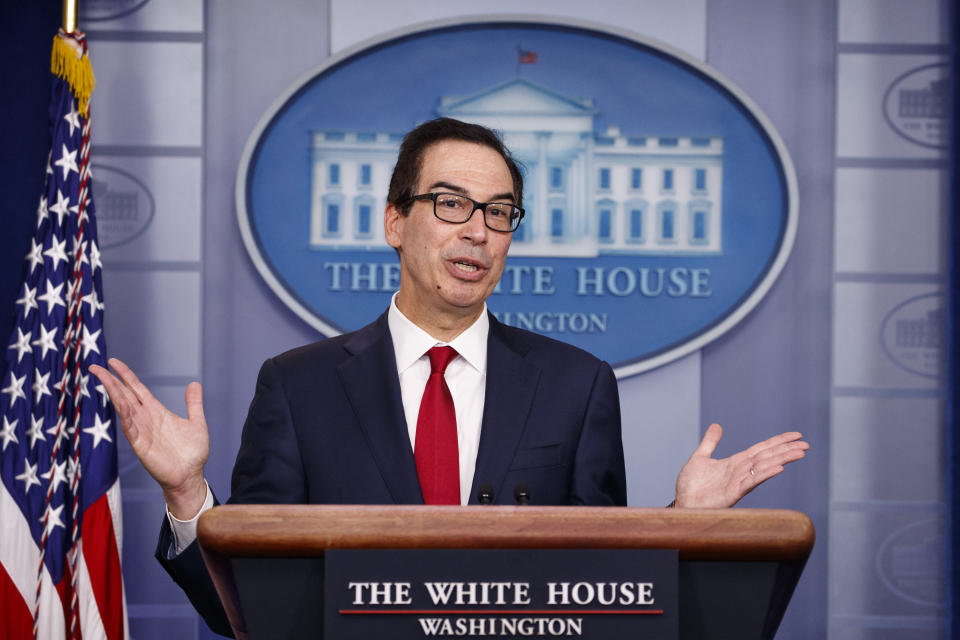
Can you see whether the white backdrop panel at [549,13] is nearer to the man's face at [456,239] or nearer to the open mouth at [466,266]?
the man's face at [456,239]

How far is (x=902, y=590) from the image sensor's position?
281 centimetres

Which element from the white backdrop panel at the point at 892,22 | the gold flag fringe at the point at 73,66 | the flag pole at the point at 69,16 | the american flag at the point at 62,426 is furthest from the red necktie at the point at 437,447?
the white backdrop panel at the point at 892,22

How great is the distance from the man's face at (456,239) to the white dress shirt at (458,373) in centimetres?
4

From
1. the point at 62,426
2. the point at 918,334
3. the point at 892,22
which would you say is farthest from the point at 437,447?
the point at 892,22

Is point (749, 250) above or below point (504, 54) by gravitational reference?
below

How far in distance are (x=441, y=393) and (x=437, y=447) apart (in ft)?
0.34

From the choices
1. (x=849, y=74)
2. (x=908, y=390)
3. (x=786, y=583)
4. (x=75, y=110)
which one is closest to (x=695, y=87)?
(x=849, y=74)

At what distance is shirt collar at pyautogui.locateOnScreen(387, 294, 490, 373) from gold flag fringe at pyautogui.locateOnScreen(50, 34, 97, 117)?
1529 millimetres

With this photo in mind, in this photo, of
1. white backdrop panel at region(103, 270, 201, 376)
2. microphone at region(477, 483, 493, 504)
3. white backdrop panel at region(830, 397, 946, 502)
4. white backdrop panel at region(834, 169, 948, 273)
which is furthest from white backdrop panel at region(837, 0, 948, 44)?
microphone at region(477, 483, 493, 504)

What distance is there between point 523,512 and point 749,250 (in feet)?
7.41

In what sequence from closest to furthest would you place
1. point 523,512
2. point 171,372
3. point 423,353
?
point 523,512, point 423,353, point 171,372

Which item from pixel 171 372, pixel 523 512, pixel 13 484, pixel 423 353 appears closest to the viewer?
pixel 523 512

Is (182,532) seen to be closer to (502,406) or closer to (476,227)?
(502,406)

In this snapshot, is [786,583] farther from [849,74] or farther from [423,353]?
[849,74]
